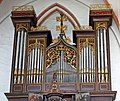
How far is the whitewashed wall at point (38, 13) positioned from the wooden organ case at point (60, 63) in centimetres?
124

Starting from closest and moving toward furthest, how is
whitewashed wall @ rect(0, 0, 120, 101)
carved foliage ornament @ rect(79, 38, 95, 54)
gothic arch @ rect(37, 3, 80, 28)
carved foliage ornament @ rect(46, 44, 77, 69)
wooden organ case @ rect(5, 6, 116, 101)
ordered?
1. wooden organ case @ rect(5, 6, 116, 101)
2. carved foliage ornament @ rect(46, 44, 77, 69)
3. carved foliage ornament @ rect(79, 38, 95, 54)
4. whitewashed wall @ rect(0, 0, 120, 101)
5. gothic arch @ rect(37, 3, 80, 28)

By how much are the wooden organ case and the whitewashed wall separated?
4.06ft

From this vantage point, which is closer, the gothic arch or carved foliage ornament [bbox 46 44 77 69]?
carved foliage ornament [bbox 46 44 77 69]

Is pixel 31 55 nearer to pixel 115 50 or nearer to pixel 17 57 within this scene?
pixel 17 57

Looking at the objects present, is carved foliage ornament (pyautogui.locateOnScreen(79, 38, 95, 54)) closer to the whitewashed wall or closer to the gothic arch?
the whitewashed wall

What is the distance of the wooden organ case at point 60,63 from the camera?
12070 mm

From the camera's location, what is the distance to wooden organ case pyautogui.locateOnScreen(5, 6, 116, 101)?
12.1 metres

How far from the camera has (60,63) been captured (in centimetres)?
1273

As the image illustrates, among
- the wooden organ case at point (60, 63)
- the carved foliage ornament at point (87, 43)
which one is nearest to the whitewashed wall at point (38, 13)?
the wooden organ case at point (60, 63)

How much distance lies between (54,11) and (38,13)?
649mm

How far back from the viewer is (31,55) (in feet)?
42.9

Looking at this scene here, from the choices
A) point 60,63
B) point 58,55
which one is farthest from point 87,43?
point 60,63

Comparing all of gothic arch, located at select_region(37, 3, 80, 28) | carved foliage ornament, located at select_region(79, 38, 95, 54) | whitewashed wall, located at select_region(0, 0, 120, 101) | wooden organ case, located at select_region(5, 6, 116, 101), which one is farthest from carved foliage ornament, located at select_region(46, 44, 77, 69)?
gothic arch, located at select_region(37, 3, 80, 28)

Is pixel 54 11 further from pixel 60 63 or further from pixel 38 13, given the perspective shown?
pixel 60 63
